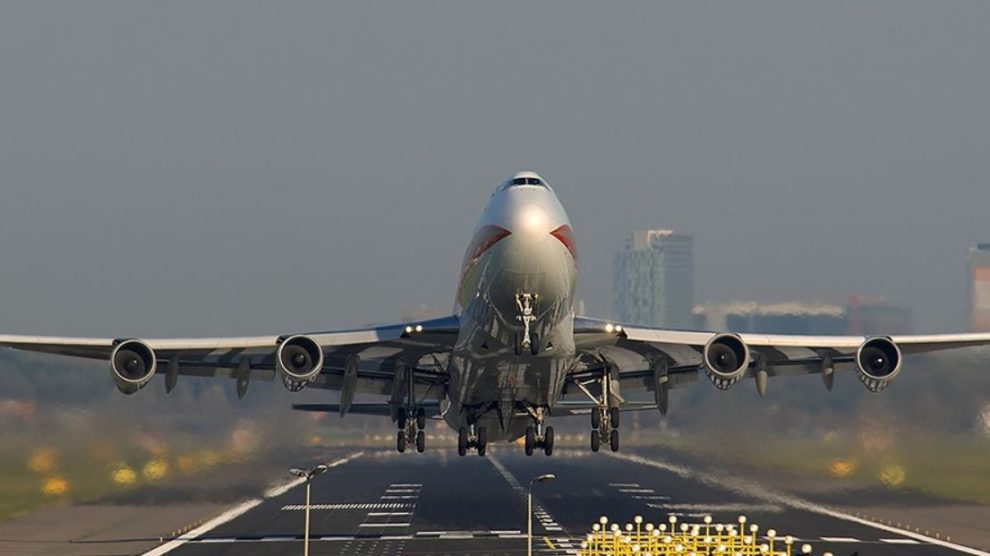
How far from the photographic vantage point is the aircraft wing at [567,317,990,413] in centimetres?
4553

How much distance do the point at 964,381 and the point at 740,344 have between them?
3164cm

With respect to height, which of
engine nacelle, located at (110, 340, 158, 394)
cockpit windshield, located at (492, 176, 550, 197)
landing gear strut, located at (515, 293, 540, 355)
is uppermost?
cockpit windshield, located at (492, 176, 550, 197)

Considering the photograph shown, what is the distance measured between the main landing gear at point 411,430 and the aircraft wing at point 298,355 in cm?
75

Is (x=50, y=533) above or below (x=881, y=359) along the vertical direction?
below

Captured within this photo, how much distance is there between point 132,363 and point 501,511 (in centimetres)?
4762

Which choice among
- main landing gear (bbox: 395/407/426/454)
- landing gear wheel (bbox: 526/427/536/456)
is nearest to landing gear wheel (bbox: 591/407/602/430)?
landing gear wheel (bbox: 526/427/536/456)

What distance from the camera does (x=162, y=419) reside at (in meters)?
72.4

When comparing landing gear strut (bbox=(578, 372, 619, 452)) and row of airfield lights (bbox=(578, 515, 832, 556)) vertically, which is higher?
landing gear strut (bbox=(578, 372, 619, 452))

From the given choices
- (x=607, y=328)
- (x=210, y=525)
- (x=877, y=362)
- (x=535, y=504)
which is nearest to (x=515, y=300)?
(x=607, y=328)

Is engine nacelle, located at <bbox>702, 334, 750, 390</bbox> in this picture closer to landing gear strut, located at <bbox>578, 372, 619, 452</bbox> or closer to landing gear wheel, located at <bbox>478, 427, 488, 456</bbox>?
landing gear strut, located at <bbox>578, 372, 619, 452</bbox>

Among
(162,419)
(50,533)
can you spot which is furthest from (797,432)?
(50,533)

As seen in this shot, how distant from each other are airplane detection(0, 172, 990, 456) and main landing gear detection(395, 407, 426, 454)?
0.06 m

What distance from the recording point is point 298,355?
4522 centimetres

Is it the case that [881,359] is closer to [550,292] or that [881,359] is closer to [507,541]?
[550,292]
